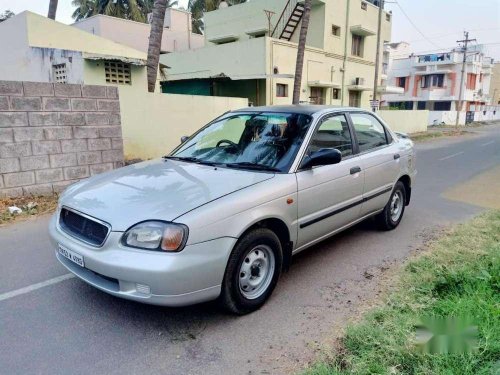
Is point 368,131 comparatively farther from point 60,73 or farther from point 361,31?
point 361,31

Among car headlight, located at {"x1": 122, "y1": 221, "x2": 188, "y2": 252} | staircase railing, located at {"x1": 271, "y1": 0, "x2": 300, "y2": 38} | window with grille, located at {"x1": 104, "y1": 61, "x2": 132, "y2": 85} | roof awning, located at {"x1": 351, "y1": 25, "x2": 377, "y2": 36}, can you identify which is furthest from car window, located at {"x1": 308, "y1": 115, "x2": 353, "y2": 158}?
roof awning, located at {"x1": 351, "y1": 25, "x2": 377, "y2": 36}

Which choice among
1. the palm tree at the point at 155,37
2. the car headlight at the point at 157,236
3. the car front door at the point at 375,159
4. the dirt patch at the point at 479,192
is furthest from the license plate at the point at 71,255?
the palm tree at the point at 155,37

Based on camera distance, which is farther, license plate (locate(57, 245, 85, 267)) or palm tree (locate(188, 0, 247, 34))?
palm tree (locate(188, 0, 247, 34))

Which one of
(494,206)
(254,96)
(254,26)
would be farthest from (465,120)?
(494,206)

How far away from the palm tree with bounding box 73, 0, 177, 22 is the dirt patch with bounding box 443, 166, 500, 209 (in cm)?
3216

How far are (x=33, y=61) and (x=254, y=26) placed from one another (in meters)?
14.9

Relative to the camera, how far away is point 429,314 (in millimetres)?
2936

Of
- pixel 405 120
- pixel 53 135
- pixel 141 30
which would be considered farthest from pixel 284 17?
pixel 53 135

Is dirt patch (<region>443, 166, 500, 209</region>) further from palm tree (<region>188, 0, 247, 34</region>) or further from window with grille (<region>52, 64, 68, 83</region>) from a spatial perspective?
palm tree (<region>188, 0, 247, 34</region>)

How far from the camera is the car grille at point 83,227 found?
2852 millimetres

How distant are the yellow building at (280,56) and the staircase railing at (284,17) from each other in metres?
0.03

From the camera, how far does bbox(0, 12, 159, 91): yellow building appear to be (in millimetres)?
10844

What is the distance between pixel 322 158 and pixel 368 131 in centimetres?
160

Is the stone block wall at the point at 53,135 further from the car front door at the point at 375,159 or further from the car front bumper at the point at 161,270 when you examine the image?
the car front door at the point at 375,159
